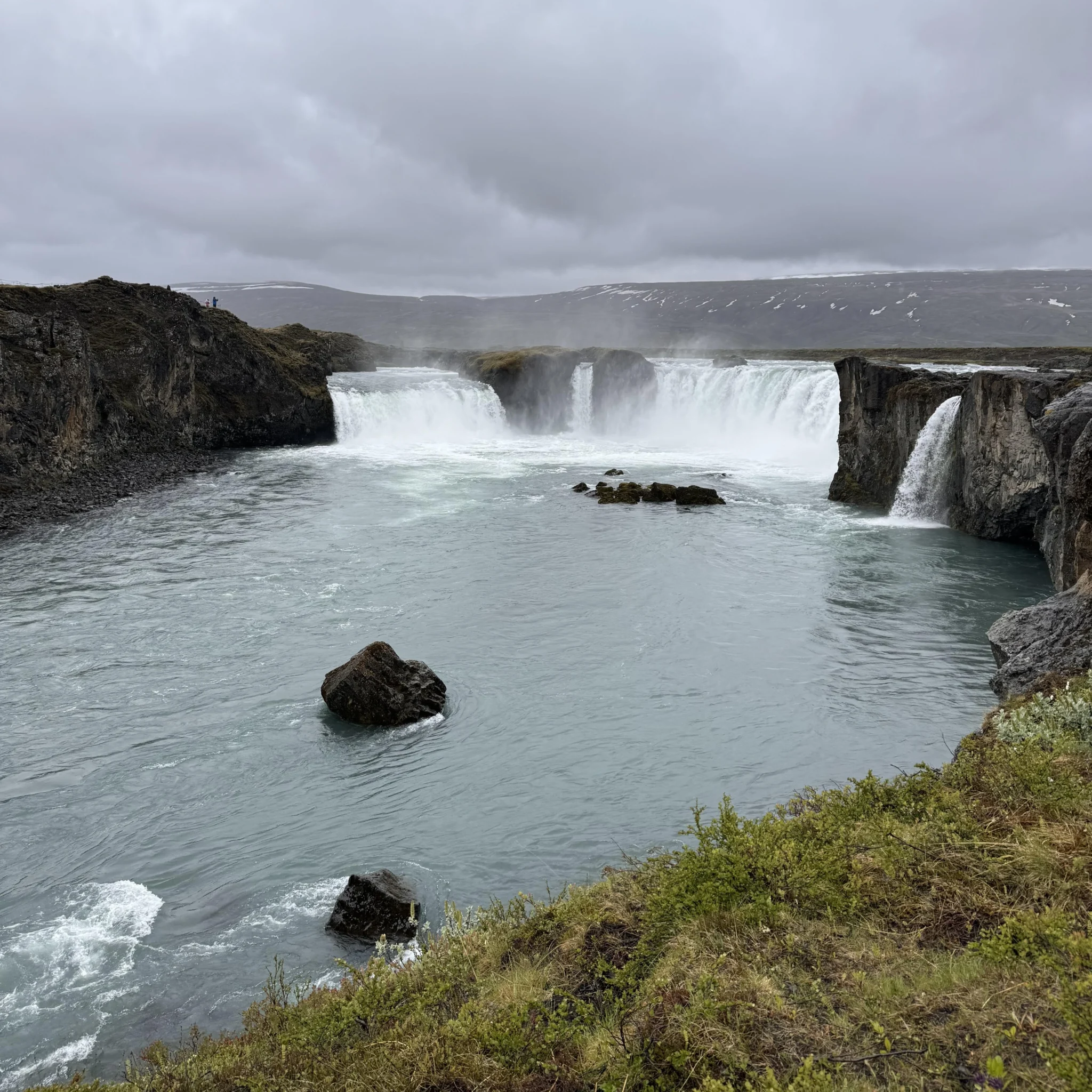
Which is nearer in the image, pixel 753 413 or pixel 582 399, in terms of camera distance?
pixel 753 413

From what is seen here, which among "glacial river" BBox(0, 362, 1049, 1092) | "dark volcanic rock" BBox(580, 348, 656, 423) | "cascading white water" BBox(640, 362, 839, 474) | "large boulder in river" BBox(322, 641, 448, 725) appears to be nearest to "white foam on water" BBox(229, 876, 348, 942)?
"glacial river" BBox(0, 362, 1049, 1092)

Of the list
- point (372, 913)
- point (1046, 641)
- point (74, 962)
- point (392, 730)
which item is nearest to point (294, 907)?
point (372, 913)

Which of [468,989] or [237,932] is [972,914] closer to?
[468,989]

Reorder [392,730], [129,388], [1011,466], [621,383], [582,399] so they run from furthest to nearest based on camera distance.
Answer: [582,399] < [621,383] < [129,388] < [1011,466] < [392,730]

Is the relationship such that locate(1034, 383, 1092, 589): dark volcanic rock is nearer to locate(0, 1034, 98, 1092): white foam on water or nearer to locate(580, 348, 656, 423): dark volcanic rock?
locate(0, 1034, 98, 1092): white foam on water

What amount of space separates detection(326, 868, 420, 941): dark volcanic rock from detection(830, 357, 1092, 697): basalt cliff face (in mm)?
8377

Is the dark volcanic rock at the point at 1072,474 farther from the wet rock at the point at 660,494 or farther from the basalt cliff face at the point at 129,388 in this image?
the basalt cliff face at the point at 129,388

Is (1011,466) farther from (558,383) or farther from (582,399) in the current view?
(558,383)

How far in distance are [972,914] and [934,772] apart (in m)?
2.87

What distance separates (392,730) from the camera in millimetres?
15297

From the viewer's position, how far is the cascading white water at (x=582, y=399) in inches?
2781

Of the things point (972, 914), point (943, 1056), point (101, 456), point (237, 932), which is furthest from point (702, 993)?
point (101, 456)

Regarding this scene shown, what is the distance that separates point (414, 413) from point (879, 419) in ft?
117

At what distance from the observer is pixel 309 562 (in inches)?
1038
